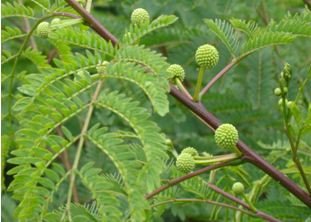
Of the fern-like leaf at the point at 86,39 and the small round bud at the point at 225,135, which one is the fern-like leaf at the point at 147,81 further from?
the small round bud at the point at 225,135

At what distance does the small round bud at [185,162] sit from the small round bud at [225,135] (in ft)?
0.35

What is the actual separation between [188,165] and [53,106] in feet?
1.01

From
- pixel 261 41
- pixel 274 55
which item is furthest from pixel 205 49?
pixel 274 55

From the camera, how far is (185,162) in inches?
51.9

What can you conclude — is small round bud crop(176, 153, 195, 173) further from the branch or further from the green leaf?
the green leaf

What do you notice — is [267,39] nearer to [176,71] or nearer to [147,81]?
[176,71]

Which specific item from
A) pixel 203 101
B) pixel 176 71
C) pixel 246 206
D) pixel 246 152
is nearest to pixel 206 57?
pixel 176 71

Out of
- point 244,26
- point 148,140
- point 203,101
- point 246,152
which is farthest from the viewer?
point 203,101

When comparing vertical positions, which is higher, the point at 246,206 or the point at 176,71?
the point at 176,71

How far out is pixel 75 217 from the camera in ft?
3.72

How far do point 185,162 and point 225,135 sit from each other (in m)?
0.14

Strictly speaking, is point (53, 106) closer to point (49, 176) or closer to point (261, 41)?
point (49, 176)

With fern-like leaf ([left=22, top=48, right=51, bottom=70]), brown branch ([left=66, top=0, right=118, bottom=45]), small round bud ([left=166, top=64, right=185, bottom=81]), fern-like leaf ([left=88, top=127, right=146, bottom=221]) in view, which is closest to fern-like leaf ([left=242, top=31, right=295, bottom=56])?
small round bud ([left=166, top=64, right=185, bottom=81])

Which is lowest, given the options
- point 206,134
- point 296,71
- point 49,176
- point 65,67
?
point 206,134
